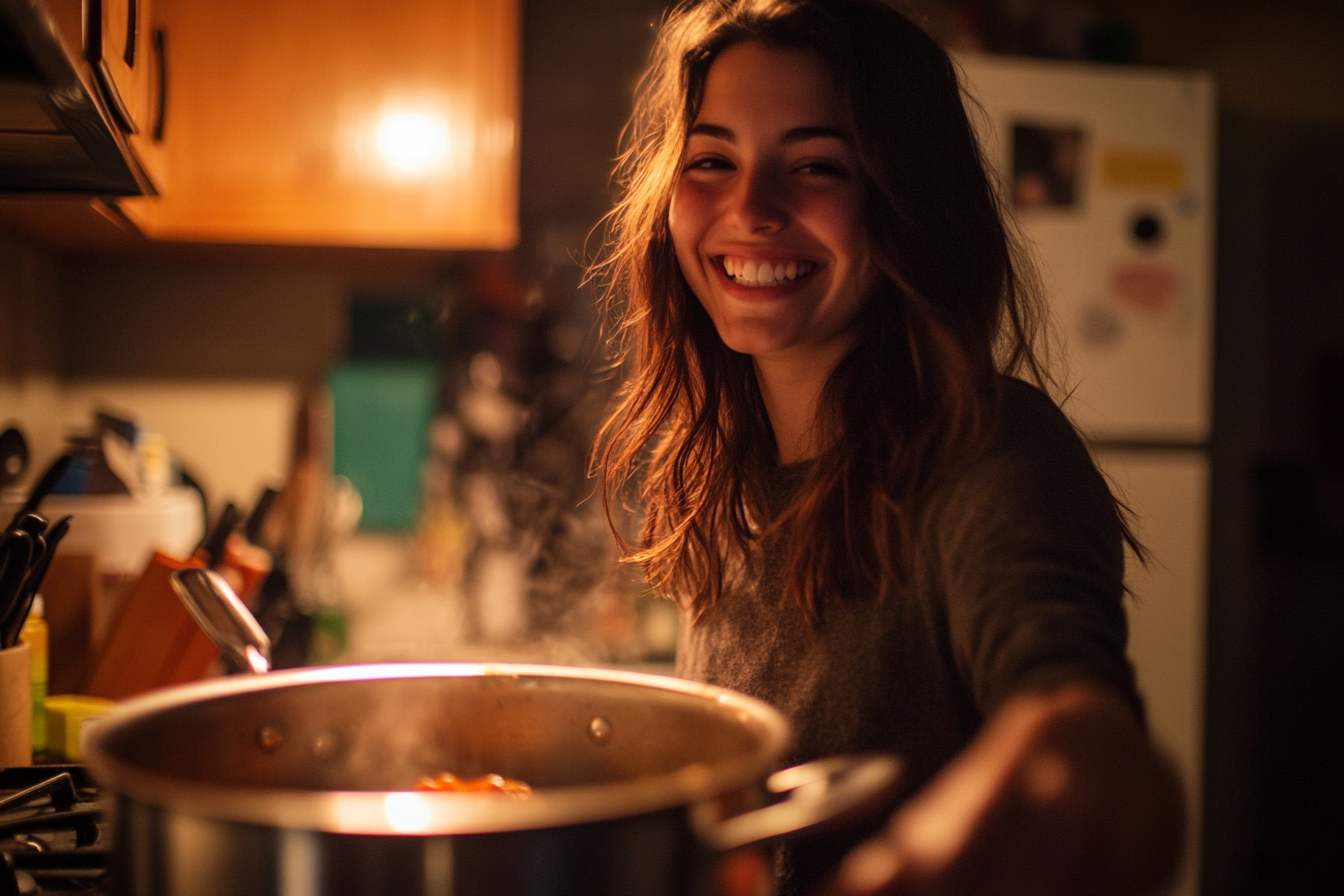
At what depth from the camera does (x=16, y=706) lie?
954 millimetres

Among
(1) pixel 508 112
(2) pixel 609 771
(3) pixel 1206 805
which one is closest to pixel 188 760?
(2) pixel 609 771

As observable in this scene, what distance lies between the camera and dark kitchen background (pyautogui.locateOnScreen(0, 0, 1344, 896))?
2.25 meters

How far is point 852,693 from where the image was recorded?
0.78 meters

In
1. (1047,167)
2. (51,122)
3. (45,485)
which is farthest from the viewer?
(1047,167)

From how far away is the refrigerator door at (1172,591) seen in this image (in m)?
2.17

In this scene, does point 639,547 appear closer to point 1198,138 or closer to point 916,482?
point 916,482

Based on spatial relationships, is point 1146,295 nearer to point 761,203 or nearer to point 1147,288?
point 1147,288

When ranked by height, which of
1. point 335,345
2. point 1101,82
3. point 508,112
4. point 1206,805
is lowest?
point 1206,805

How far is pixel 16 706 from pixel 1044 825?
0.92 meters

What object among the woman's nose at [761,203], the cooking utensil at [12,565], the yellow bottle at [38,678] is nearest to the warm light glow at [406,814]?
the woman's nose at [761,203]

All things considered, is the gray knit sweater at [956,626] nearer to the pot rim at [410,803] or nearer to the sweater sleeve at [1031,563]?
the sweater sleeve at [1031,563]

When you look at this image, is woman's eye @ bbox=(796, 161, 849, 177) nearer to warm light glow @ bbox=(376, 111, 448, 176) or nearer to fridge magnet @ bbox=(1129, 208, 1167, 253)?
warm light glow @ bbox=(376, 111, 448, 176)

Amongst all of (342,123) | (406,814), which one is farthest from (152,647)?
(342,123)

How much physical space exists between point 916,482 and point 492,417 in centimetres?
169
